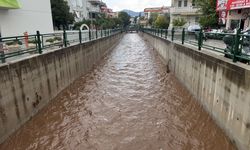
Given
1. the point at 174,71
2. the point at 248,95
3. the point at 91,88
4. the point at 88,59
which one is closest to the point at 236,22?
the point at 174,71

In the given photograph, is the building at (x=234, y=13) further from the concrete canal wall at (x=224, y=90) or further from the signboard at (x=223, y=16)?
the concrete canal wall at (x=224, y=90)

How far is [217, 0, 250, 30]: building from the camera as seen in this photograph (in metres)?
17.9

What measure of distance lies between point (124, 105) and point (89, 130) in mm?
2004

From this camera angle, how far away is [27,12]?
54.3ft

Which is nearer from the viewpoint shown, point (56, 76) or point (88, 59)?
point (56, 76)

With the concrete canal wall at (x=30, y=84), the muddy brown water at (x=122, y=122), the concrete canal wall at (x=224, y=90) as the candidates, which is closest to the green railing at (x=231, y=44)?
the concrete canal wall at (x=224, y=90)

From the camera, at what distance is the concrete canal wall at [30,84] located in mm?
5238

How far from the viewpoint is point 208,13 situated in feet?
74.3

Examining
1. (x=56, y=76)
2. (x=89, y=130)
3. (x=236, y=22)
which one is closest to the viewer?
(x=89, y=130)

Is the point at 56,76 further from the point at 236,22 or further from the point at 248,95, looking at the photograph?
the point at 236,22

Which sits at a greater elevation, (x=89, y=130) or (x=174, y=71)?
(x=174, y=71)

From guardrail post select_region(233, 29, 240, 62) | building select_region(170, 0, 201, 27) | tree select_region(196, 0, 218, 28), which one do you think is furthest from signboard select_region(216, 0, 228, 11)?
guardrail post select_region(233, 29, 240, 62)

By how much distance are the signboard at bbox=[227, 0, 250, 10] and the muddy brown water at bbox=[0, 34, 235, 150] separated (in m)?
11.6

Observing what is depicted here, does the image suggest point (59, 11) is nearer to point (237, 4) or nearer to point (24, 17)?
point (24, 17)
